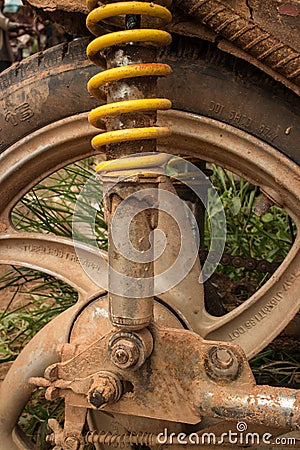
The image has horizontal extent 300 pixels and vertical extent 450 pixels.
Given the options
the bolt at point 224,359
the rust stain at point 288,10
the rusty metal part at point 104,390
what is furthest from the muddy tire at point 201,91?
the rusty metal part at point 104,390

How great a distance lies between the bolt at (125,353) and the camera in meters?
1.07

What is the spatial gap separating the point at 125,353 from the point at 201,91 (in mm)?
554

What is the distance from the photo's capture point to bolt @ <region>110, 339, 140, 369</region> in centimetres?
107

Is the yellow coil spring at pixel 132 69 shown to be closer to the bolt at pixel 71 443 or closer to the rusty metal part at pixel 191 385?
the rusty metal part at pixel 191 385

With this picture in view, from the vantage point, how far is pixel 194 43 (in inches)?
49.0

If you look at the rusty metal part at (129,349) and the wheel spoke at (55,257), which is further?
the wheel spoke at (55,257)

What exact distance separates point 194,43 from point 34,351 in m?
0.78

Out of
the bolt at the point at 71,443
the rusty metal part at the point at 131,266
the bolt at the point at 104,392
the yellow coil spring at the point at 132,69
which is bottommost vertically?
the bolt at the point at 71,443

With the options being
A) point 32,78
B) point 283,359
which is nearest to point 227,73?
point 32,78

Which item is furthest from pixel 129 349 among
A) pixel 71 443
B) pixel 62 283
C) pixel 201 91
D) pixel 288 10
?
pixel 62 283

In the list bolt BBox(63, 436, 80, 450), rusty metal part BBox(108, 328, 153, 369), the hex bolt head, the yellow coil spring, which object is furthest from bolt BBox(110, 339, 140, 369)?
the yellow coil spring

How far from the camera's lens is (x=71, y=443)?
1211 millimetres

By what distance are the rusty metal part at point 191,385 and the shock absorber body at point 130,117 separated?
4.0 inches

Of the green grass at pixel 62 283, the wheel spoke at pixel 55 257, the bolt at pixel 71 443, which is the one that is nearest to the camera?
the bolt at pixel 71 443
